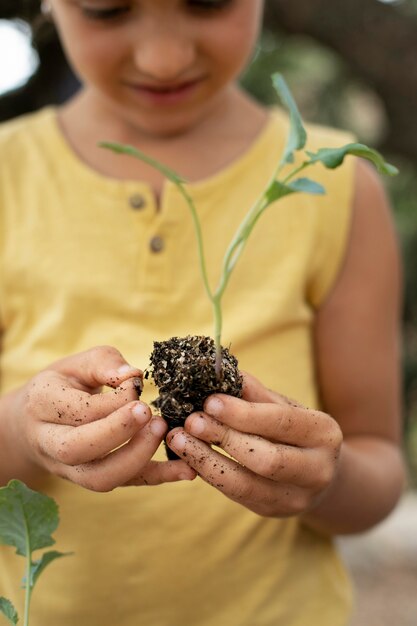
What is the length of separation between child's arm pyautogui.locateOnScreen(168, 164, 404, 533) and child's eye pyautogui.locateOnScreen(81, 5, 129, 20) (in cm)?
38

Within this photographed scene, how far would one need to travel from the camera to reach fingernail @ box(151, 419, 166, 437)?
69 centimetres

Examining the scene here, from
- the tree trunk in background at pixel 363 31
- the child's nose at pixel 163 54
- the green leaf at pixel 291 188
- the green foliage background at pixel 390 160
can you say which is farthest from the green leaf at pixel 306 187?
the green foliage background at pixel 390 160

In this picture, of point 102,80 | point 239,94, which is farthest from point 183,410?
point 239,94

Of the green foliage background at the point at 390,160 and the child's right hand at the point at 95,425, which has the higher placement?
the child's right hand at the point at 95,425

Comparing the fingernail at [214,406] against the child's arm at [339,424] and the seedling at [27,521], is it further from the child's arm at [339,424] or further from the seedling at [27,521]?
the seedling at [27,521]

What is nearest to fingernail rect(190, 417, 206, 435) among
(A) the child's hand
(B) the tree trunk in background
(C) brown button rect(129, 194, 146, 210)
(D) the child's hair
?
(A) the child's hand

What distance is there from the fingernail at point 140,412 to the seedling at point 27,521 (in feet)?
0.37

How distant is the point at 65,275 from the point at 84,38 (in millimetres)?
267

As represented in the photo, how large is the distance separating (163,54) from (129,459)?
0.43 meters

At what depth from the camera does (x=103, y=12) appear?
0.93 metres

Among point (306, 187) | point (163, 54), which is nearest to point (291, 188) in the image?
point (306, 187)

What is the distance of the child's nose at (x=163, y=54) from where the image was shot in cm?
90

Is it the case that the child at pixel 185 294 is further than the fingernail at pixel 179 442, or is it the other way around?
the child at pixel 185 294

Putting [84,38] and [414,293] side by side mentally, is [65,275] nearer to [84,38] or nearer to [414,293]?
[84,38]
